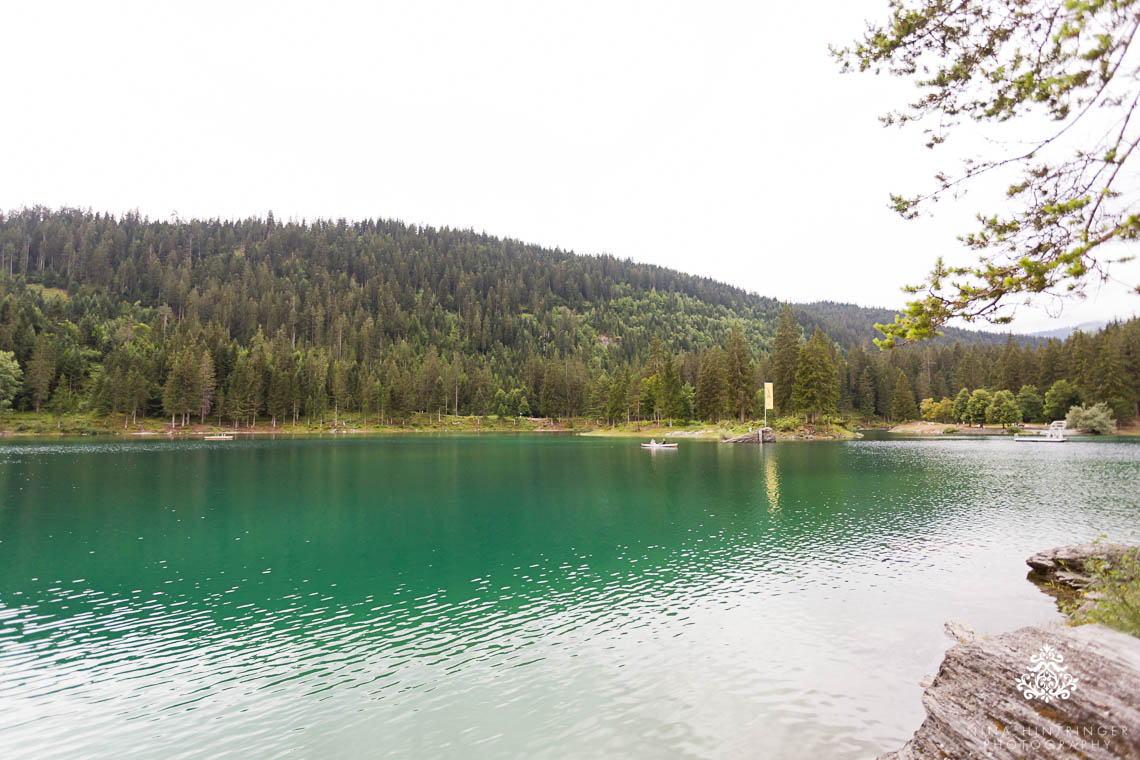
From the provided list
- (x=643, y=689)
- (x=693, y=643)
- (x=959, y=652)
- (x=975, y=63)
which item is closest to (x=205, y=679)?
(x=643, y=689)

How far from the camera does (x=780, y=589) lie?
16.7 meters

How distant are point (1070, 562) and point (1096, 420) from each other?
107 metres

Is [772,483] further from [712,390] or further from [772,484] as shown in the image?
[712,390]

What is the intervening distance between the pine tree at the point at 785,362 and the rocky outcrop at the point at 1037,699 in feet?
319

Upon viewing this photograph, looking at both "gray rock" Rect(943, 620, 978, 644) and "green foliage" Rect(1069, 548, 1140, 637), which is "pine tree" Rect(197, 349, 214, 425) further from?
"green foliage" Rect(1069, 548, 1140, 637)

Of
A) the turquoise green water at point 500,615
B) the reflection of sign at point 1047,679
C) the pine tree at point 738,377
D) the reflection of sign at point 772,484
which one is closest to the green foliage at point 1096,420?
the pine tree at point 738,377

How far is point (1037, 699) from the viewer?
625cm

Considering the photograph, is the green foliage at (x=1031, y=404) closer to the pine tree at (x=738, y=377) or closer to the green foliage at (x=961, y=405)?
the green foliage at (x=961, y=405)

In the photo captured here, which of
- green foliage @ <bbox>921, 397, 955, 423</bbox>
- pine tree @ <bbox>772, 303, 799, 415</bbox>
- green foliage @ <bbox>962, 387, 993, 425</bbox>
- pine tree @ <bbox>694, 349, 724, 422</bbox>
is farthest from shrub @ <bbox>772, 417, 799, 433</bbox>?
green foliage @ <bbox>921, 397, 955, 423</bbox>

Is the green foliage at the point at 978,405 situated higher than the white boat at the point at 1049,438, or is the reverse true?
the green foliage at the point at 978,405

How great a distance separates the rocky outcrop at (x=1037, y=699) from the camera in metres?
5.36

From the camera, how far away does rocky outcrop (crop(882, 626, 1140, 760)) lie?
17.6 ft

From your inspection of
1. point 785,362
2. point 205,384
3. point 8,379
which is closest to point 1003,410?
point 785,362

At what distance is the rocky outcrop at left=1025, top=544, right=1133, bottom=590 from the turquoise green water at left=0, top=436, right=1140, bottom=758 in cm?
78
